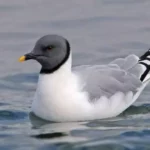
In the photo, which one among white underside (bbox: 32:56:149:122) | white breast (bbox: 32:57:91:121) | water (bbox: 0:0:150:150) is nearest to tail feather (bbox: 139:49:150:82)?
water (bbox: 0:0:150:150)

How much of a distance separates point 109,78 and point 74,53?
341cm

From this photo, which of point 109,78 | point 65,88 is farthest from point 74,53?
point 65,88

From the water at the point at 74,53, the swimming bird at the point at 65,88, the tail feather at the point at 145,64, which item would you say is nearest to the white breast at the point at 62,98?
the swimming bird at the point at 65,88

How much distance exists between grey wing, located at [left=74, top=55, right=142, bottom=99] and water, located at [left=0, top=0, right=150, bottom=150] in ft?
1.14

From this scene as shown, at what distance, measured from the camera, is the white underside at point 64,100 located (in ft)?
35.0

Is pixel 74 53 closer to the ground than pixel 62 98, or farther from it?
farther from it

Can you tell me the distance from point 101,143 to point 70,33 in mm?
5967

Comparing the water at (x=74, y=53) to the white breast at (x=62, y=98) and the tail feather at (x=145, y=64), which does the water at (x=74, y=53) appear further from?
the tail feather at (x=145, y=64)

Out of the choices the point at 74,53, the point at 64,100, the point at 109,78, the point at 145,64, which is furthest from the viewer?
the point at 74,53

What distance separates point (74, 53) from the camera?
14.6 meters

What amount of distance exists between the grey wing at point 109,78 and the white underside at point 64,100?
12 cm

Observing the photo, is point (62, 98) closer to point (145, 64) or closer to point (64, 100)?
point (64, 100)

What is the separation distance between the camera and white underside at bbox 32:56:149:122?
10680 mm

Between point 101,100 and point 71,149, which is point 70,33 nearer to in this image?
point 101,100
